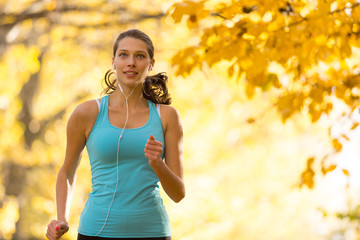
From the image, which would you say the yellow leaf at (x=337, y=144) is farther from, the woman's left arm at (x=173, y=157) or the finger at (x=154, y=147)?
the finger at (x=154, y=147)

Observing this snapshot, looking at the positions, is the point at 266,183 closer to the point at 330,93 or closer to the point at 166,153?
the point at 330,93

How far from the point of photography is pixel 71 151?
2.62 meters

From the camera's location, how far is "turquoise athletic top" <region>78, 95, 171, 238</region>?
2.43m

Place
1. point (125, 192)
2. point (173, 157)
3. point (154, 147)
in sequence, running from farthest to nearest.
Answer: point (173, 157) → point (125, 192) → point (154, 147)

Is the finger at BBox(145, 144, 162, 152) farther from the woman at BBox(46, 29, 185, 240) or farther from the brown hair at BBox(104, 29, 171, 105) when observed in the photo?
the brown hair at BBox(104, 29, 171, 105)

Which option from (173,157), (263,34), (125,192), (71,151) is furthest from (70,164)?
(263,34)

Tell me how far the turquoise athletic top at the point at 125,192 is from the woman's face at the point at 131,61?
0.26 meters

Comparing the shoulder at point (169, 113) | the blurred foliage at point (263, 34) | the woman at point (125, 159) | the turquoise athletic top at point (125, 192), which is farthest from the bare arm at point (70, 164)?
the blurred foliage at point (263, 34)

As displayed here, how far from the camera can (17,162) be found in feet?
40.9

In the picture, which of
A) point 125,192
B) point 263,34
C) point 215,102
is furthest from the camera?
point 215,102

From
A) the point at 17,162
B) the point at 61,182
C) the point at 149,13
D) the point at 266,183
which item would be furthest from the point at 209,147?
the point at 61,182

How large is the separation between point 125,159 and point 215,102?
959 centimetres

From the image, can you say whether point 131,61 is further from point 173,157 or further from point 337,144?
point 337,144

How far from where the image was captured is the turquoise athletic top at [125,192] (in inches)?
95.7
